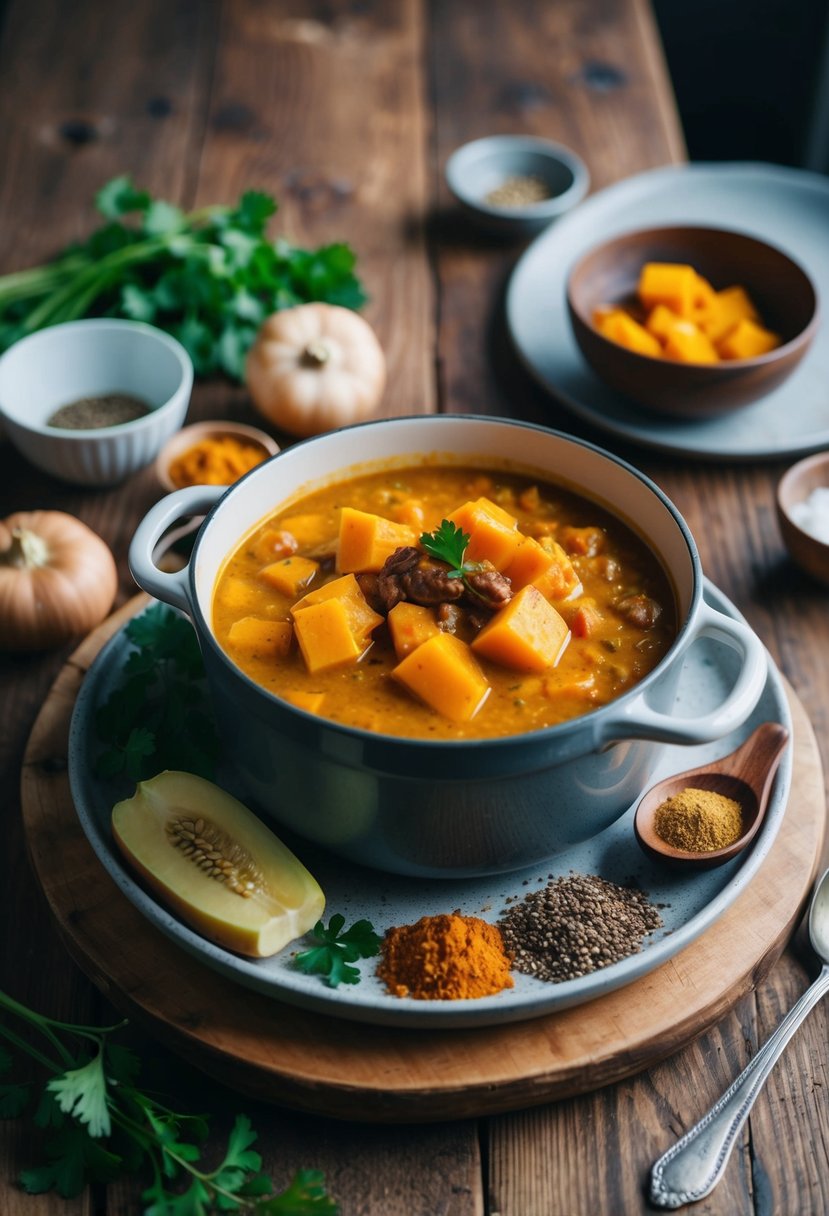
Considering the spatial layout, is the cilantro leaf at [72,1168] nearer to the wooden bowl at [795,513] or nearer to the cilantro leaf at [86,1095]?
the cilantro leaf at [86,1095]

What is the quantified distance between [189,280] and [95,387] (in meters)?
0.47

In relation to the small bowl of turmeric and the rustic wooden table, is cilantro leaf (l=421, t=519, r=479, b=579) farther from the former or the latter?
the small bowl of turmeric

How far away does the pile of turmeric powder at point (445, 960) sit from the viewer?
218 cm

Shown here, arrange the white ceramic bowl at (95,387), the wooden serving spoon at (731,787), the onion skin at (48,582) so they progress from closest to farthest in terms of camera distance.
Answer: the wooden serving spoon at (731,787), the onion skin at (48,582), the white ceramic bowl at (95,387)

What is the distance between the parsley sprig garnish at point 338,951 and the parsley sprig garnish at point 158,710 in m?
0.49

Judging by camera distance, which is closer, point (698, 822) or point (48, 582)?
point (698, 822)

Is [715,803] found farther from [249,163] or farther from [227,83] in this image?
[227,83]

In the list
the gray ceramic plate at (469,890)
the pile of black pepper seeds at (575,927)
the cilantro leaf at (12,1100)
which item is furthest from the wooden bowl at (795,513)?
the cilantro leaf at (12,1100)

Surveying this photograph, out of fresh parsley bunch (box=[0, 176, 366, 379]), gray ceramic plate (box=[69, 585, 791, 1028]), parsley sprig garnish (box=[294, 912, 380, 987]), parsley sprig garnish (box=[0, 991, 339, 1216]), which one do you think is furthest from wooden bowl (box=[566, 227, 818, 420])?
parsley sprig garnish (box=[0, 991, 339, 1216])

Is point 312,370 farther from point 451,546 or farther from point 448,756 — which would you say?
point 448,756

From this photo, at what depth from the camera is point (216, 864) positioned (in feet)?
7.57

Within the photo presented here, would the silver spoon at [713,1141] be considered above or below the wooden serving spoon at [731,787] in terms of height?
below

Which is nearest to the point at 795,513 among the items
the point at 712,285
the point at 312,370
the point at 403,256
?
the point at 712,285

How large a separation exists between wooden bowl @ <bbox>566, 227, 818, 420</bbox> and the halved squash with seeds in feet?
6.17
